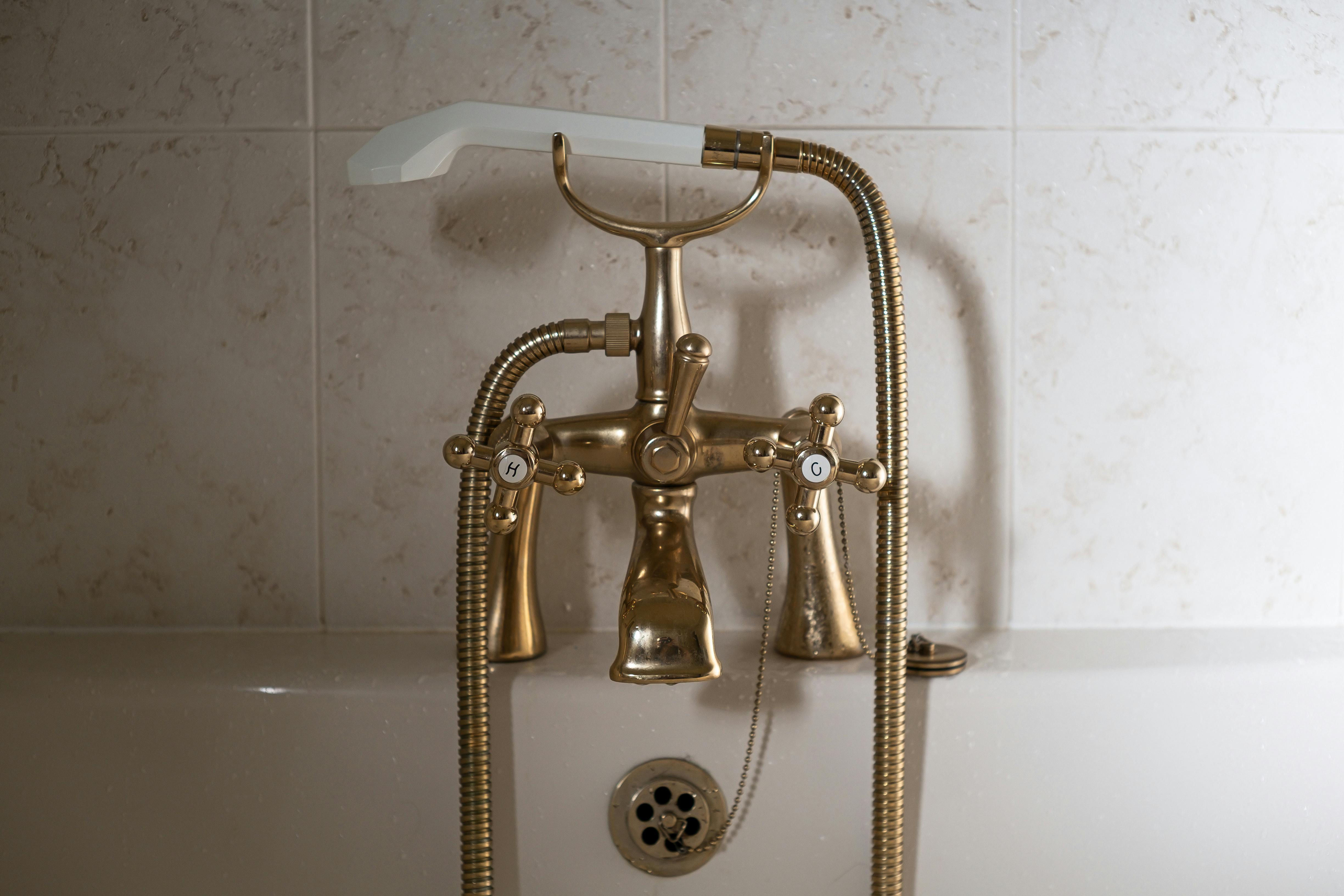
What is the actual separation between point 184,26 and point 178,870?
0.53 meters

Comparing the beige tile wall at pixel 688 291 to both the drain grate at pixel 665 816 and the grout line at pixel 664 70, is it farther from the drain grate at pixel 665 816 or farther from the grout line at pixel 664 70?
the drain grate at pixel 665 816

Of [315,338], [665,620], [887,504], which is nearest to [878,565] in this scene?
[887,504]

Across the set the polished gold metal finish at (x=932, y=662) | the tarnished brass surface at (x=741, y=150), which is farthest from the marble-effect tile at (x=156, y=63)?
the polished gold metal finish at (x=932, y=662)

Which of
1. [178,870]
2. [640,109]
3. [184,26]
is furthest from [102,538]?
[640,109]

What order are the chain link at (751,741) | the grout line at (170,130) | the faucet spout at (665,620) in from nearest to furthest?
the faucet spout at (665,620), the chain link at (751,741), the grout line at (170,130)

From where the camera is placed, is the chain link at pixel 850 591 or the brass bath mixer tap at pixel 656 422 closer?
the brass bath mixer tap at pixel 656 422

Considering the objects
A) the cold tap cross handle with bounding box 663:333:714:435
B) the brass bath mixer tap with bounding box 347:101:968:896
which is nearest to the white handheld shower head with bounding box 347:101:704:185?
the brass bath mixer tap with bounding box 347:101:968:896

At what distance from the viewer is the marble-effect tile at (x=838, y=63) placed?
0.60 m

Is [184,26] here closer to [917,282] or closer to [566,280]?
[566,280]

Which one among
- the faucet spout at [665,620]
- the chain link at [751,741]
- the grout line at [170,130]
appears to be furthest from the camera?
the grout line at [170,130]

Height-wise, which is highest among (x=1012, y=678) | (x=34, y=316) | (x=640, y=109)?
(x=640, y=109)

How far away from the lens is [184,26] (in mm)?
610

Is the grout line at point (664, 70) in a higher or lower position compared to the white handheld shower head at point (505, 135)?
higher

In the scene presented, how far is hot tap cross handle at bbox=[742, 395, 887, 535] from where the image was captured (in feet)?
1.34
